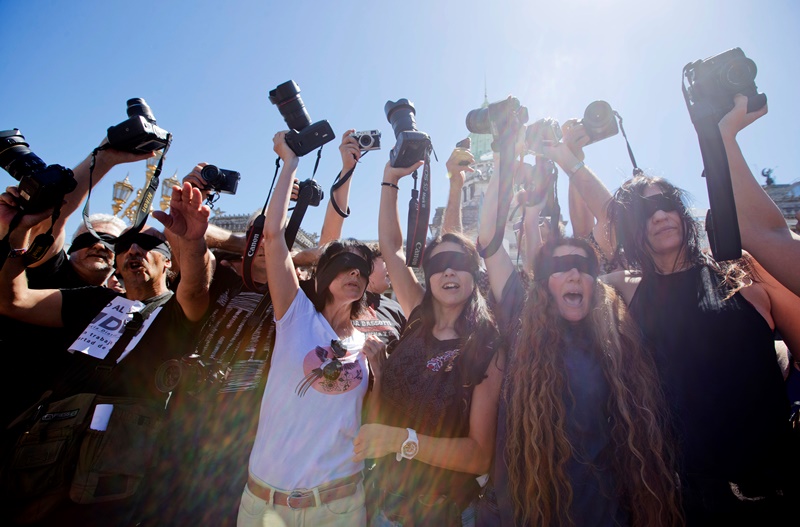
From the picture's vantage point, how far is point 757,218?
5.83 ft

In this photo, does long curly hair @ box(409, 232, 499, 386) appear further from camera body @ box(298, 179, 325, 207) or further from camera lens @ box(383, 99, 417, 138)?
camera body @ box(298, 179, 325, 207)

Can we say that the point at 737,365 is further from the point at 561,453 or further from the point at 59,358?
the point at 59,358

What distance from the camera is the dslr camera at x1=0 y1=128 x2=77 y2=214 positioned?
2398 millimetres

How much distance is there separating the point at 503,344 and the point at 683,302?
1034mm

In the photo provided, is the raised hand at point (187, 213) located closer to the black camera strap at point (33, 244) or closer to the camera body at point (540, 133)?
the black camera strap at point (33, 244)

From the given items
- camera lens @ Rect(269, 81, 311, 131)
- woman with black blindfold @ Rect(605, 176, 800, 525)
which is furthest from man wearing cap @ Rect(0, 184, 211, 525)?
woman with black blindfold @ Rect(605, 176, 800, 525)

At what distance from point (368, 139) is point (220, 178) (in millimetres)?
1231

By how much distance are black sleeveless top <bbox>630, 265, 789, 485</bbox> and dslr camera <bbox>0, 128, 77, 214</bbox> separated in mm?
3760

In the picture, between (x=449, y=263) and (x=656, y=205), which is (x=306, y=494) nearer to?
(x=449, y=263)

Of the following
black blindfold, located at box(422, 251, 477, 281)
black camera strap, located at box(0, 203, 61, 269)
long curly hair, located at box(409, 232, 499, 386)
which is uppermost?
black camera strap, located at box(0, 203, 61, 269)

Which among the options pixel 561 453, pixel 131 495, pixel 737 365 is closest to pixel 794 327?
pixel 737 365

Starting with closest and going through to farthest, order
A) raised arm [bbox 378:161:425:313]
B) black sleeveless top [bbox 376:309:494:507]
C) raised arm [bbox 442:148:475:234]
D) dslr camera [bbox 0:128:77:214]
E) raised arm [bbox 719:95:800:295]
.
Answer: raised arm [bbox 719:95:800:295] → black sleeveless top [bbox 376:309:494:507] → dslr camera [bbox 0:128:77:214] → raised arm [bbox 378:161:425:313] → raised arm [bbox 442:148:475:234]

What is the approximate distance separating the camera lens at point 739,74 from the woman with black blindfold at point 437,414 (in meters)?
1.71

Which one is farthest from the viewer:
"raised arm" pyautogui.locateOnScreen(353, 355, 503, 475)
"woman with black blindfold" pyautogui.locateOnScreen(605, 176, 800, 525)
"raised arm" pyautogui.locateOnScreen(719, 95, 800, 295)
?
"raised arm" pyautogui.locateOnScreen(353, 355, 503, 475)
